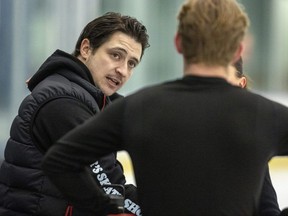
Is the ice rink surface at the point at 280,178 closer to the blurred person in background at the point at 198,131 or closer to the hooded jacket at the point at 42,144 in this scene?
the hooded jacket at the point at 42,144

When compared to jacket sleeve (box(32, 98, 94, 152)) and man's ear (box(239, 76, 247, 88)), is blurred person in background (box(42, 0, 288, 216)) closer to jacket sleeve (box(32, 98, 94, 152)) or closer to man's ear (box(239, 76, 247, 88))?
jacket sleeve (box(32, 98, 94, 152))

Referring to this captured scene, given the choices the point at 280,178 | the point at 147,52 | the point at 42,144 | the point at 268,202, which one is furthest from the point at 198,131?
the point at 147,52

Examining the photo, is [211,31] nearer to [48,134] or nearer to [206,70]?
[206,70]

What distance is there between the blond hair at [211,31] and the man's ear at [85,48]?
1242 millimetres

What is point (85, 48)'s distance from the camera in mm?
3580

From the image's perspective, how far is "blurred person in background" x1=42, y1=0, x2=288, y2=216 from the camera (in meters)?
2.32

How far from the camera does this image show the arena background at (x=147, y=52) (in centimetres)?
785

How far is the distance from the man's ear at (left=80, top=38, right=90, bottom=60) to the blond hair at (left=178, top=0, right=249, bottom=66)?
124 centimetres

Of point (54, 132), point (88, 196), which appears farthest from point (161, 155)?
point (54, 132)

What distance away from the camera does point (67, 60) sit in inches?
131

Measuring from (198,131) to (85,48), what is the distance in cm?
134

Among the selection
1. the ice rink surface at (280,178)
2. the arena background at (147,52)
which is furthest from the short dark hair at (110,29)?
the ice rink surface at (280,178)

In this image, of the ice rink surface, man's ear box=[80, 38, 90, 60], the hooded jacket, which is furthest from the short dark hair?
the ice rink surface

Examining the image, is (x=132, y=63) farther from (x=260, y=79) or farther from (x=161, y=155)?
(x=260, y=79)
